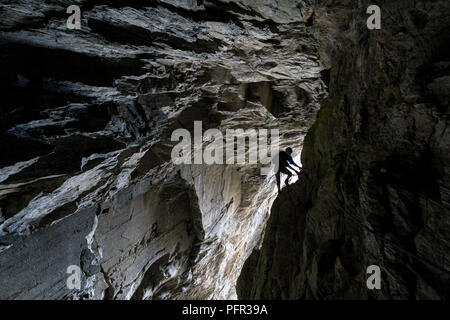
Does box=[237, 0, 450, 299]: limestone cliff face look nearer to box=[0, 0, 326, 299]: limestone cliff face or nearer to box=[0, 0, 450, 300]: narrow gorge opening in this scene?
box=[0, 0, 450, 300]: narrow gorge opening

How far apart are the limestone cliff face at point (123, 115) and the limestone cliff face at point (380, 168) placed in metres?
1.93

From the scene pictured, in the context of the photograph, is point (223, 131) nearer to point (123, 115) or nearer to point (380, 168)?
point (123, 115)

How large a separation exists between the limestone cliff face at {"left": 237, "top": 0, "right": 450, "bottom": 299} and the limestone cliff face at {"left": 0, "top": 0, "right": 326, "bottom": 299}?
1.93 metres

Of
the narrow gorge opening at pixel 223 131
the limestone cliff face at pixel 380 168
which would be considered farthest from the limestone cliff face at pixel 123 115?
the limestone cliff face at pixel 380 168

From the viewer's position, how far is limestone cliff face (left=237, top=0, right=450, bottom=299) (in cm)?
386

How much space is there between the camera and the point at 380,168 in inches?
191

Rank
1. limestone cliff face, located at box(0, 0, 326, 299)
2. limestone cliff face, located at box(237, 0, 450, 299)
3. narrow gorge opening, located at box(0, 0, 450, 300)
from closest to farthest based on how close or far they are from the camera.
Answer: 1. limestone cliff face, located at box(237, 0, 450, 299)
2. narrow gorge opening, located at box(0, 0, 450, 300)
3. limestone cliff face, located at box(0, 0, 326, 299)

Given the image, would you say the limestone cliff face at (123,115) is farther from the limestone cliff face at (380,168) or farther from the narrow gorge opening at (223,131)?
the limestone cliff face at (380,168)

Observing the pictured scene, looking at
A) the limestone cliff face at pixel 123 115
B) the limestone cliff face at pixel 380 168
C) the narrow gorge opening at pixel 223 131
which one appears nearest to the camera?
the limestone cliff face at pixel 380 168

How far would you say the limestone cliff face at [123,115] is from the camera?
6105 mm

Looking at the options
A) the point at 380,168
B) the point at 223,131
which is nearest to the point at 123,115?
the point at 223,131

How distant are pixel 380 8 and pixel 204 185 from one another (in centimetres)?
1052

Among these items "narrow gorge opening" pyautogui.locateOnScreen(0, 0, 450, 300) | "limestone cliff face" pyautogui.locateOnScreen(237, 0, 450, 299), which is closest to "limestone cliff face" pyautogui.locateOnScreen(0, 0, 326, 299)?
"narrow gorge opening" pyautogui.locateOnScreen(0, 0, 450, 300)

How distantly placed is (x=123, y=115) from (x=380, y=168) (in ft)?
22.1
